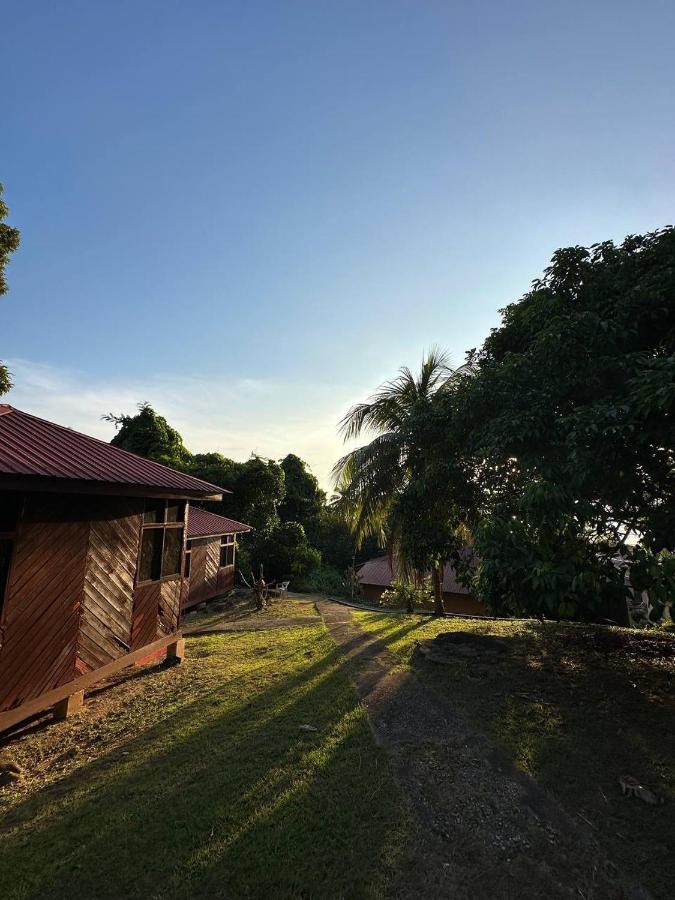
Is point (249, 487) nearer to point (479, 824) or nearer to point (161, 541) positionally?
point (161, 541)

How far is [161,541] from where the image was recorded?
26.9ft

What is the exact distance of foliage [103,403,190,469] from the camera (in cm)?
2378

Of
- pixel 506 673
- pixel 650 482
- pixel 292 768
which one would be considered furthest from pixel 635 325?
pixel 292 768

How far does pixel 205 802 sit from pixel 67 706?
3.51m

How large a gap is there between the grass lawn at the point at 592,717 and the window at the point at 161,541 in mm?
5427

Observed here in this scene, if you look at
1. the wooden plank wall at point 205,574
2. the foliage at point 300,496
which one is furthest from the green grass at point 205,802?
the foliage at point 300,496

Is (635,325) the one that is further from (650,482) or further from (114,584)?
(114,584)

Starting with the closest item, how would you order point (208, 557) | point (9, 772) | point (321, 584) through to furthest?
point (9, 772) → point (208, 557) → point (321, 584)

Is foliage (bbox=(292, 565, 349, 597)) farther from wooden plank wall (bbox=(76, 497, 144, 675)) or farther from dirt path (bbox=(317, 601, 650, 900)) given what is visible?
dirt path (bbox=(317, 601, 650, 900))

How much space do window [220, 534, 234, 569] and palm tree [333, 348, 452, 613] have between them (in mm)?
8445

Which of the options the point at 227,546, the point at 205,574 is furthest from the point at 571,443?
the point at 227,546

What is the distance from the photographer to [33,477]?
189 inches

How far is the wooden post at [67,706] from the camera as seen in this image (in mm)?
5977

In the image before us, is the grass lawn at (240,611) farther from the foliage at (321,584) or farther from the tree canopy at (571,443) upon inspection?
the tree canopy at (571,443)
